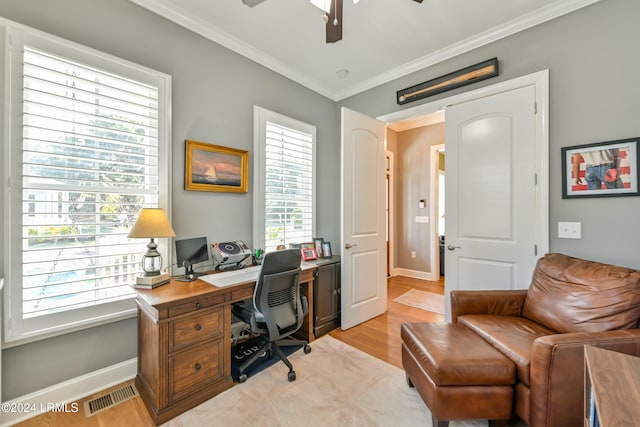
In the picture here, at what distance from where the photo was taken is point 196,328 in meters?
1.75

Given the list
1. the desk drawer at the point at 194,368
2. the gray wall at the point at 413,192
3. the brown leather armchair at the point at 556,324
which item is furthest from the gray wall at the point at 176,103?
the gray wall at the point at 413,192

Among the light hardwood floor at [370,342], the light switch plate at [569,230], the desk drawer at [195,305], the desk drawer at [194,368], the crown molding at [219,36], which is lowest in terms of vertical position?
the light hardwood floor at [370,342]

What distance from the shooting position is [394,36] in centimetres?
249

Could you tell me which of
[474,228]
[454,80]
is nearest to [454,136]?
[454,80]

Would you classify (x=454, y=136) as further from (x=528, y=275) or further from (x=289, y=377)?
(x=289, y=377)

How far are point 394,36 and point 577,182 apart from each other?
2002 mm

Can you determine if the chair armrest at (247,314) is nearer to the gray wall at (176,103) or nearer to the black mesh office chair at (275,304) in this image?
the black mesh office chair at (275,304)

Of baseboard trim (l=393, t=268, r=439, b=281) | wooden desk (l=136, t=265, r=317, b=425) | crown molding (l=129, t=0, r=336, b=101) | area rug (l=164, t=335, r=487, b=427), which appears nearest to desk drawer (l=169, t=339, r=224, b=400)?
wooden desk (l=136, t=265, r=317, b=425)

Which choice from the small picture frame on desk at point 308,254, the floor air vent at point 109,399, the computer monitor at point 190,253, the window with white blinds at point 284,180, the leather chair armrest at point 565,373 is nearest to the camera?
the leather chair armrest at point 565,373

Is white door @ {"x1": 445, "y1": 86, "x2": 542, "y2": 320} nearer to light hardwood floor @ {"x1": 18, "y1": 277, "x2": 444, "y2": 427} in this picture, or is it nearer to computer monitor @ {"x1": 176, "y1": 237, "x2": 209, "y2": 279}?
light hardwood floor @ {"x1": 18, "y1": 277, "x2": 444, "y2": 427}

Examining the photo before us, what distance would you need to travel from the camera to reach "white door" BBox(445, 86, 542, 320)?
2256 mm

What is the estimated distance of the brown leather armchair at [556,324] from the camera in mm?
1246

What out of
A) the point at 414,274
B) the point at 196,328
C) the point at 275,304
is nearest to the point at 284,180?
the point at 275,304

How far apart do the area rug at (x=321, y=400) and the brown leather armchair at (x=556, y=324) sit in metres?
0.49
